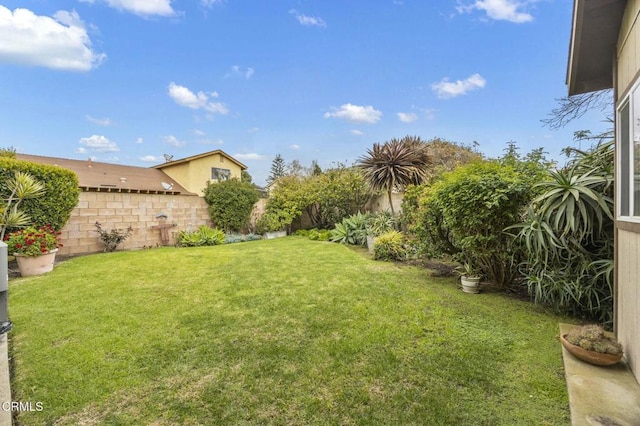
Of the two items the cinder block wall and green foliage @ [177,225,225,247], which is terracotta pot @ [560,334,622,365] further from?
the cinder block wall

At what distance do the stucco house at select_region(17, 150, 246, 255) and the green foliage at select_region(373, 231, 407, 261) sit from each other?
8.06m

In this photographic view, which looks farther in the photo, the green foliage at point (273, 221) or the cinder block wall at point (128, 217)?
the green foliage at point (273, 221)

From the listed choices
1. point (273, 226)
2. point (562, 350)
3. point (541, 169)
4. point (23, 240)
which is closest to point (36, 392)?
point (562, 350)

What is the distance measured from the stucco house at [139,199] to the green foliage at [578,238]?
36.9ft

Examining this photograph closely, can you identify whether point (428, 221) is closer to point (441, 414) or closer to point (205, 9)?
point (441, 414)

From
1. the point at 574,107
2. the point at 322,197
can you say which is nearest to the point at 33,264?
the point at 322,197

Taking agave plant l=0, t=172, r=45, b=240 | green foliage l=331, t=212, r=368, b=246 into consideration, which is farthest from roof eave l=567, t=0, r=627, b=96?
agave plant l=0, t=172, r=45, b=240

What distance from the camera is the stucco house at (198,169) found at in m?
14.8

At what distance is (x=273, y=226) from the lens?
12.9m

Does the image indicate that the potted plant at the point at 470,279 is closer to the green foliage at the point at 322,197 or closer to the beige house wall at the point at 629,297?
the beige house wall at the point at 629,297

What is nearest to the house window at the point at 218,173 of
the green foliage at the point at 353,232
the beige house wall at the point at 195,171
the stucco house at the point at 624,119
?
the beige house wall at the point at 195,171

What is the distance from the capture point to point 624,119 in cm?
277

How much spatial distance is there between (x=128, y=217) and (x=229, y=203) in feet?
12.1

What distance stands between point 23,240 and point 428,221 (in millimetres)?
8195
